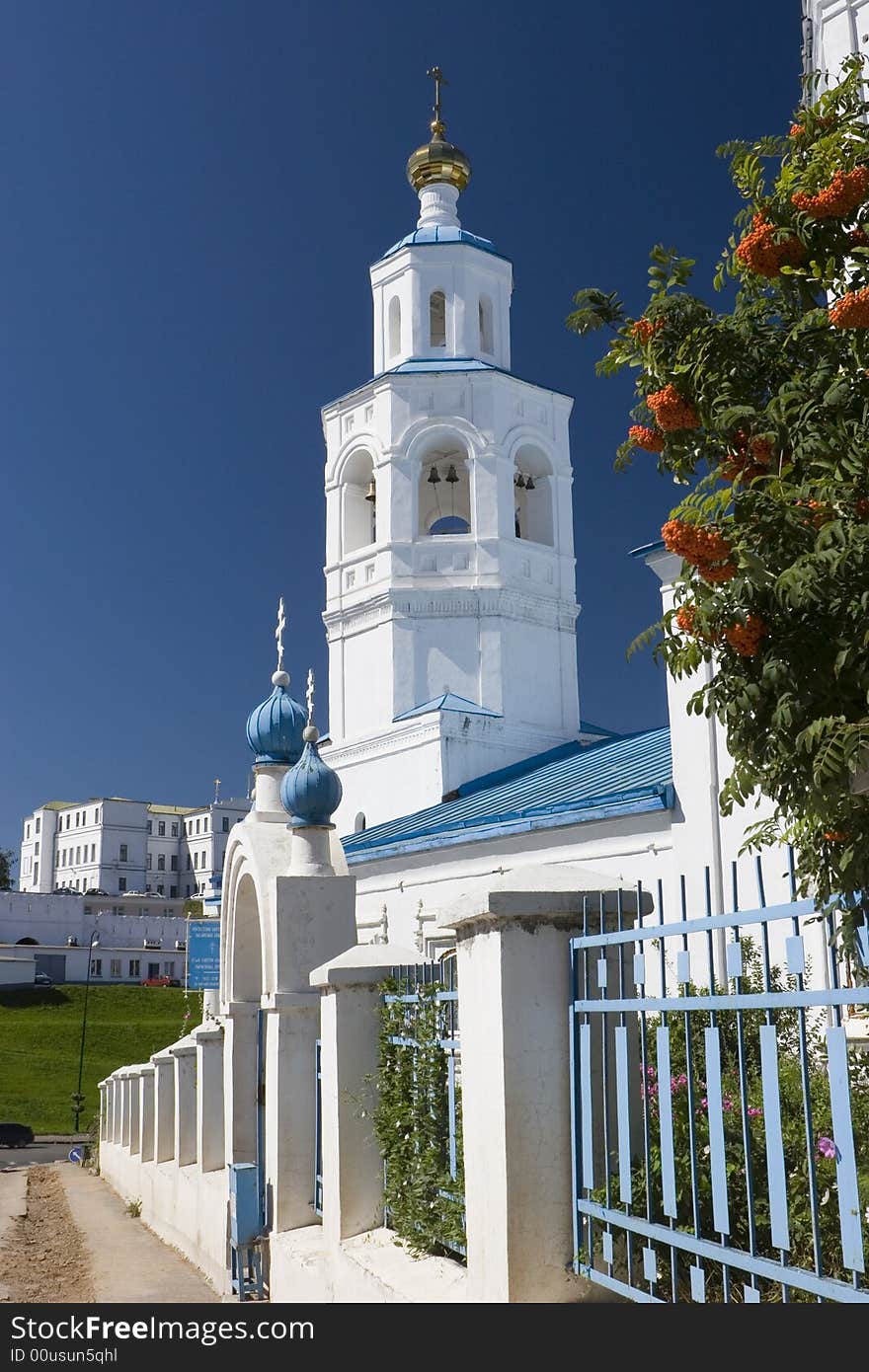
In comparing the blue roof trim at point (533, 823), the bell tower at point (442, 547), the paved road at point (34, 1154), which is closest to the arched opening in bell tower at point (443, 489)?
the bell tower at point (442, 547)

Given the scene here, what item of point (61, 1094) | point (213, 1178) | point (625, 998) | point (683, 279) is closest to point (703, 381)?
point (683, 279)

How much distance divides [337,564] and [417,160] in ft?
26.0

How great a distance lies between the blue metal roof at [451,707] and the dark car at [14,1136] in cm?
1823

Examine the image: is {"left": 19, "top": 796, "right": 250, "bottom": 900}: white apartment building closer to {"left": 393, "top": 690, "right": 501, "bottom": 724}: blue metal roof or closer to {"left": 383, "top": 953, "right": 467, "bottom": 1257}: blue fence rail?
{"left": 393, "top": 690, "right": 501, "bottom": 724}: blue metal roof

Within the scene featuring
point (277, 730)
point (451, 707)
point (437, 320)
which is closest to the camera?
point (277, 730)

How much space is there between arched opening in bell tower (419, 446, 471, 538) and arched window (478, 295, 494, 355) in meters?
2.22

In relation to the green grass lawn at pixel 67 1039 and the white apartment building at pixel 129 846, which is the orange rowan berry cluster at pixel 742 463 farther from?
the white apartment building at pixel 129 846

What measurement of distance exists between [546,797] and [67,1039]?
120 feet

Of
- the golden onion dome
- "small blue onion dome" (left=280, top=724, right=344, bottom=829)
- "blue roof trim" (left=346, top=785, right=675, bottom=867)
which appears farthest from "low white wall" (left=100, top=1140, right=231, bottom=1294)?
the golden onion dome

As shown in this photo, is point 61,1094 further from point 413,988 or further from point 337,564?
point 413,988

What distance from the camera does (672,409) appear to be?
394 centimetres

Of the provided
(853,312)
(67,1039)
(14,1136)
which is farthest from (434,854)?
(67,1039)

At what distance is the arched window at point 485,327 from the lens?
23766mm

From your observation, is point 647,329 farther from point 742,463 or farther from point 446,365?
point 446,365
